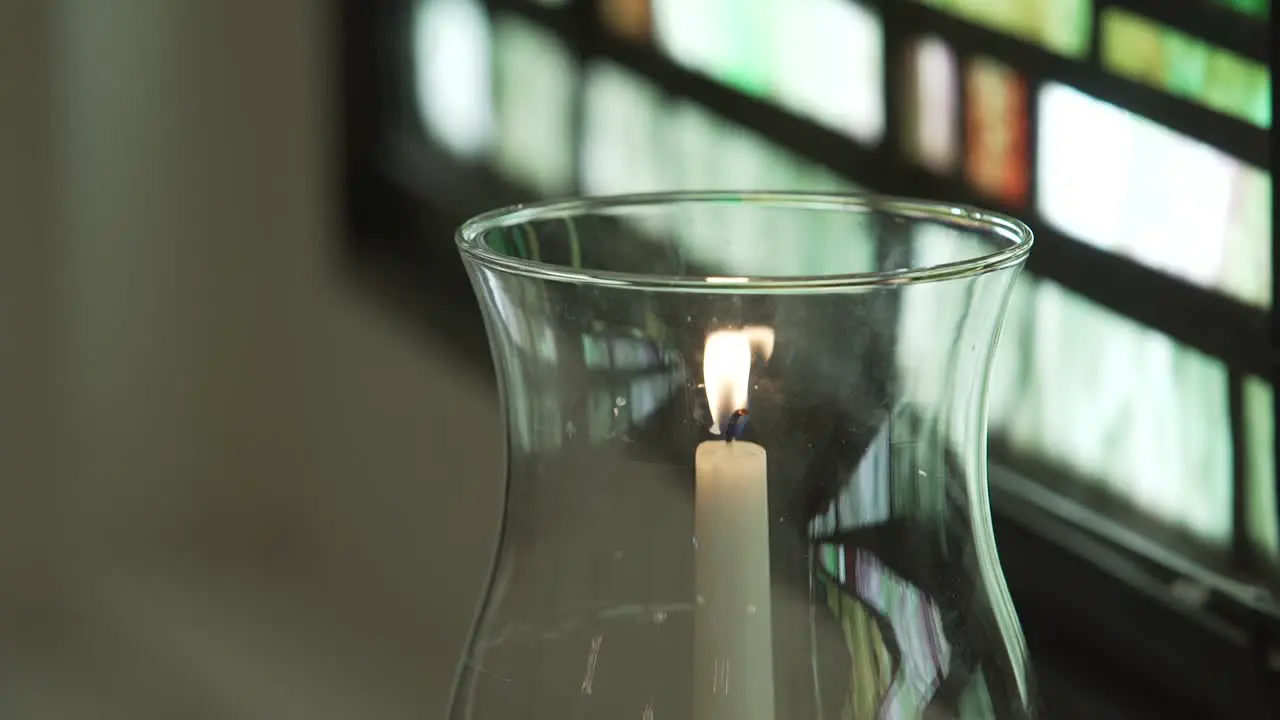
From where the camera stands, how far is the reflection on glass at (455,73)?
1.12 metres

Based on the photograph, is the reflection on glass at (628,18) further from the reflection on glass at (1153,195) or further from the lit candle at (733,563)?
the lit candle at (733,563)

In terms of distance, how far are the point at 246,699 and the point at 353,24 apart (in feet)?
1.91

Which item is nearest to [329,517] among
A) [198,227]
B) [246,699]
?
[246,699]

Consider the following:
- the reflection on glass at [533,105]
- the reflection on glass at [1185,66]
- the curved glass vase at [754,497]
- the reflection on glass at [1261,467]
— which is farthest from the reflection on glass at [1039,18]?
the reflection on glass at [533,105]

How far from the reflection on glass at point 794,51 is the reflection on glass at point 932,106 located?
0.9 inches

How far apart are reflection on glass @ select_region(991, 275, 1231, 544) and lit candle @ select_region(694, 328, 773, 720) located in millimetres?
285

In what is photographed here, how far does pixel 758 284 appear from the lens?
11.2 inches

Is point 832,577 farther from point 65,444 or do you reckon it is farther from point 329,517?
point 65,444

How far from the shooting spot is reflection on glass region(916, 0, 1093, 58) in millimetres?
568

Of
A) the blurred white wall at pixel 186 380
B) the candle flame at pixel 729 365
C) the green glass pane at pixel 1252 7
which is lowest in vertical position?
the blurred white wall at pixel 186 380

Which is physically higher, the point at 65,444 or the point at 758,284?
the point at 758,284

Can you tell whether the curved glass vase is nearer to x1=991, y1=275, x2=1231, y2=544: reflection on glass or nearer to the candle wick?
the candle wick

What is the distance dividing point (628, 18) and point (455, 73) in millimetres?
275

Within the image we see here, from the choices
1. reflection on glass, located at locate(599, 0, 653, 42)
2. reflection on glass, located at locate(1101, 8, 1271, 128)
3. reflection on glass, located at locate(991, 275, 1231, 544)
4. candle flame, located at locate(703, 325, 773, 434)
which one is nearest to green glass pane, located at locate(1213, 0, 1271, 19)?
reflection on glass, located at locate(1101, 8, 1271, 128)
